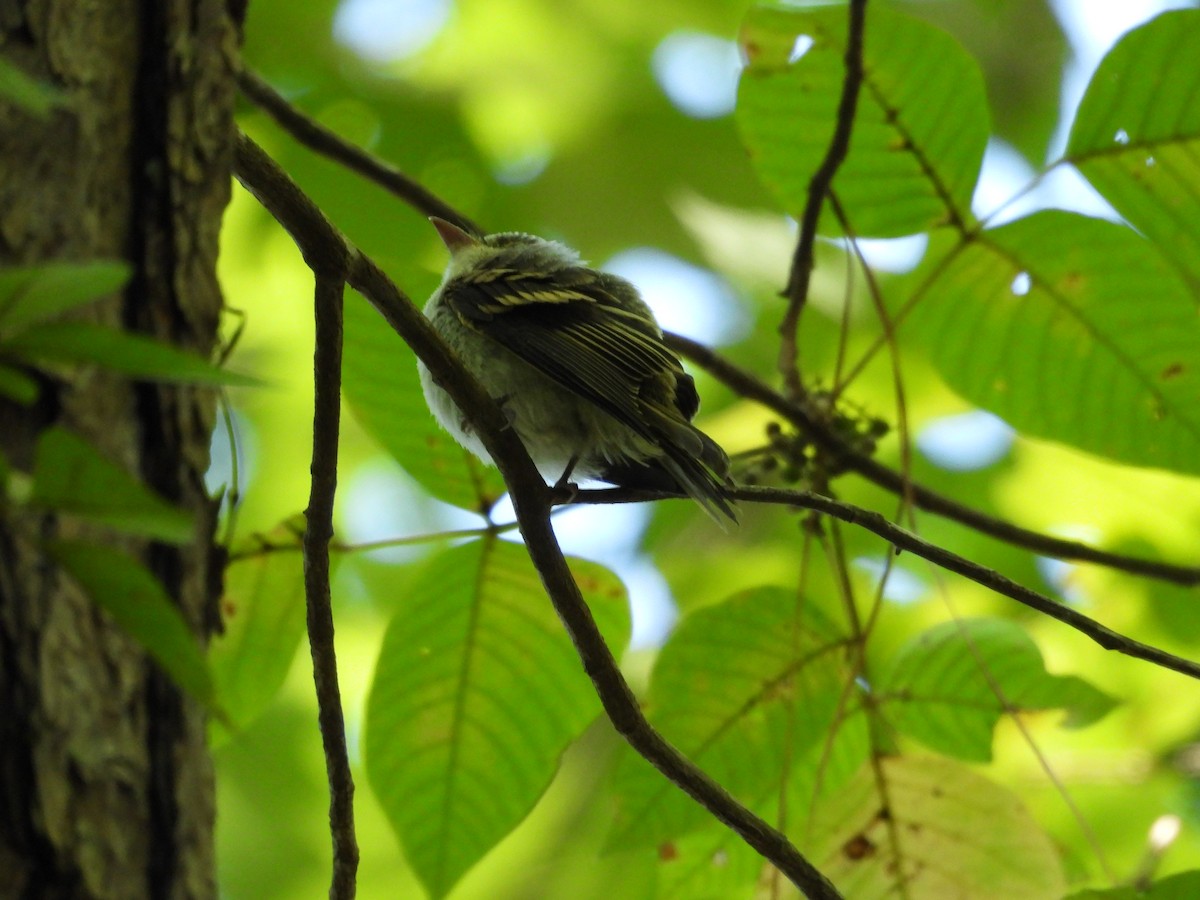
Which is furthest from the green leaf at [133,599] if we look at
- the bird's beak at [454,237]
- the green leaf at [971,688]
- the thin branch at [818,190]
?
the bird's beak at [454,237]

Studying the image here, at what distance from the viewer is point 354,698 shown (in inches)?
191

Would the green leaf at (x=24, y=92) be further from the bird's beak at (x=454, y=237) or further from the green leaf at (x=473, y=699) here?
the bird's beak at (x=454, y=237)

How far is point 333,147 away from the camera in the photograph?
327cm

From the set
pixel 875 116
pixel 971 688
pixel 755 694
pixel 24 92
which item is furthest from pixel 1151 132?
pixel 24 92

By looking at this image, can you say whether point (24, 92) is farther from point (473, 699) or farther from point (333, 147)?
point (333, 147)

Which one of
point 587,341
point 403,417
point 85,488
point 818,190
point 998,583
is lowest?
point 85,488

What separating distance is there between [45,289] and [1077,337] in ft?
8.39

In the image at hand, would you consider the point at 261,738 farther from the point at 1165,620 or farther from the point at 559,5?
the point at 1165,620

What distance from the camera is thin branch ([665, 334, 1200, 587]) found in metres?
3.10

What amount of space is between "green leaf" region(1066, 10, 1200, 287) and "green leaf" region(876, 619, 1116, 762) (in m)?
0.96

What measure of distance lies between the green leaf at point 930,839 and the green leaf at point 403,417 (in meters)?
1.01

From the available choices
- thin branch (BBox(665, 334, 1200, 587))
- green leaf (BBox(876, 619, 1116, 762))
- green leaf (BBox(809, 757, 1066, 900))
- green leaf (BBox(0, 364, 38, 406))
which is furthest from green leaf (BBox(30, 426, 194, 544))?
thin branch (BBox(665, 334, 1200, 587))

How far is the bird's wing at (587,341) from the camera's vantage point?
2.64m

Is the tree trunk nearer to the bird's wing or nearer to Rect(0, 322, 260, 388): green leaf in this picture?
Rect(0, 322, 260, 388): green leaf
